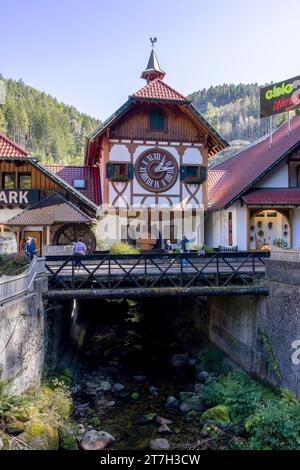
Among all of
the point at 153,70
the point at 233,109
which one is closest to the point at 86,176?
the point at 153,70

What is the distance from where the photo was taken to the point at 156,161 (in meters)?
22.8

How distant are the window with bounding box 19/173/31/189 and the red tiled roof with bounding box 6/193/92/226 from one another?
161cm

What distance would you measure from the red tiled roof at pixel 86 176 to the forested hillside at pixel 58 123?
52.1 m

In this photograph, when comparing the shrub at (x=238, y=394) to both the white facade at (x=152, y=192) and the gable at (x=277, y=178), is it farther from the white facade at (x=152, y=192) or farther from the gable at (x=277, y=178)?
the gable at (x=277, y=178)

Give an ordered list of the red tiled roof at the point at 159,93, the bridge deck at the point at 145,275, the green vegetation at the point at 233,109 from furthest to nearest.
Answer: the green vegetation at the point at 233,109 → the red tiled roof at the point at 159,93 → the bridge deck at the point at 145,275

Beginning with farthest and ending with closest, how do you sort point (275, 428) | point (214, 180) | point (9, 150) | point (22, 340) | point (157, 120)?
point (214, 180)
point (157, 120)
point (9, 150)
point (22, 340)
point (275, 428)

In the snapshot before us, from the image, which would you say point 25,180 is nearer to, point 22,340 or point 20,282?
point 20,282

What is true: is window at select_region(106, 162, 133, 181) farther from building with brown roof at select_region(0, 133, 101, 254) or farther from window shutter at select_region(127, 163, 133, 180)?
building with brown roof at select_region(0, 133, 101, 254)

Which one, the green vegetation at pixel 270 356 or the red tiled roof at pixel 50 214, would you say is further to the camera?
the red tiled roof at pixel 50 214

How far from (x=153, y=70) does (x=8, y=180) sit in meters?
12.9

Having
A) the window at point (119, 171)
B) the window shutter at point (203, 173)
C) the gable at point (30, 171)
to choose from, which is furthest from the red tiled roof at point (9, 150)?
the window shutter at point (203, 173)

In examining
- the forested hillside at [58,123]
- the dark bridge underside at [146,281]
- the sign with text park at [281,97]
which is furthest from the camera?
the forested hillside at [58,123]

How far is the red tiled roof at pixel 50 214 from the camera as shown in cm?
1961
